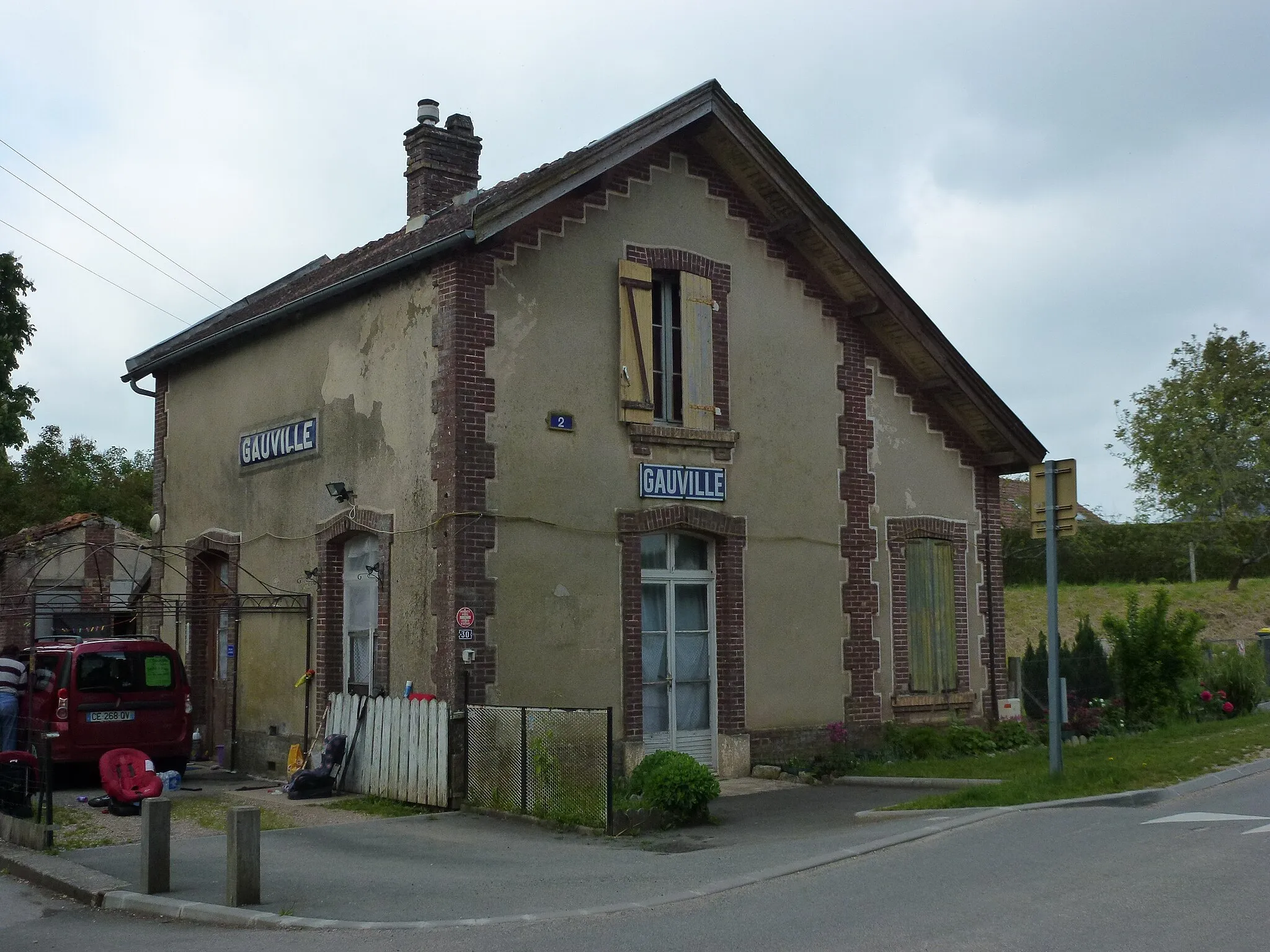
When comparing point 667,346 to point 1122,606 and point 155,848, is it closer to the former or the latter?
point 155,848

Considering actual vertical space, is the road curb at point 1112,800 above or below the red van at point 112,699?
below

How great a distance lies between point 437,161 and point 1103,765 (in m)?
11.1

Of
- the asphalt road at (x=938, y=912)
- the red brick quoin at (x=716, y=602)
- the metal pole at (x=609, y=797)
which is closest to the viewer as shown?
the asphalt road at (x=938, y=912)

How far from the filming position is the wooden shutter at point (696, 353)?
1450 centimetres

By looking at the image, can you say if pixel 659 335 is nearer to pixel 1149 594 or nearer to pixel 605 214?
pixel 605 214

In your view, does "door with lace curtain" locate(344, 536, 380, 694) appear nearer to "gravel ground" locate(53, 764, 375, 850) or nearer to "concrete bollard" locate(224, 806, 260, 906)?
"gravel ground" locate(53, 764, 375, 850)

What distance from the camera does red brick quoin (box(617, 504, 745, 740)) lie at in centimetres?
1369

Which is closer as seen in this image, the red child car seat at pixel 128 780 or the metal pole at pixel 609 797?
the metal pole at pixel 609 797

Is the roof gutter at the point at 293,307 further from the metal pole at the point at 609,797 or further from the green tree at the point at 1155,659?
the green tree at the point at 1155,659

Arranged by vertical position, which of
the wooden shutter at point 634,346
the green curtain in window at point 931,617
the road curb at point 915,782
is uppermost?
the wooden shutter at point 634,346

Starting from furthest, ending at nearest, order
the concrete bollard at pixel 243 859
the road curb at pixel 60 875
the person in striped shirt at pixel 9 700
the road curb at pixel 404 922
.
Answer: the person in striped shirt at pixel 9 700
the road curb at pixel 60 875
the concrete bollard at pixel 243 859
the road curb at pixel 404 922

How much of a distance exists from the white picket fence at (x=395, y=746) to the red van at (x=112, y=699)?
2.18m

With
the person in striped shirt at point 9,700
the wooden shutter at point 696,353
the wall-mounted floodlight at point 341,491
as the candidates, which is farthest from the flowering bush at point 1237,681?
the person in striped shirt at point 9,700

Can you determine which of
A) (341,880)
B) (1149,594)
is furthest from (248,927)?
(1149,594)
